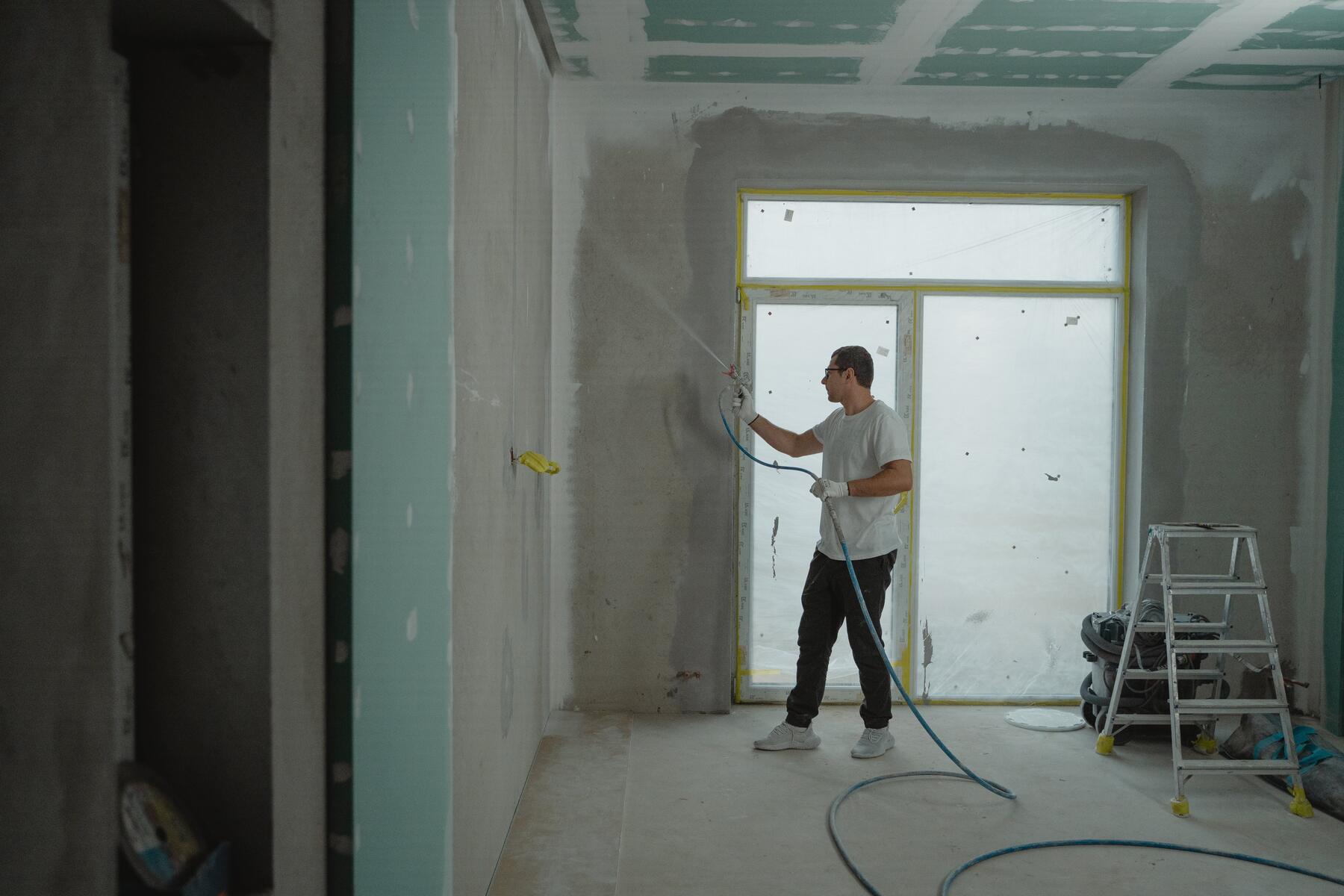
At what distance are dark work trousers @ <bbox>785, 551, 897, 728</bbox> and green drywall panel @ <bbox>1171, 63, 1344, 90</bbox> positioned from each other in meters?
2.35

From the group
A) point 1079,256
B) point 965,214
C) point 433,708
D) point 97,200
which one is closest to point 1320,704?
point 1079,256

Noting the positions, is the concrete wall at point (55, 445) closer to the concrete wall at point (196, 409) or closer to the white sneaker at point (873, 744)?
the concrete wall at point (196, 409)

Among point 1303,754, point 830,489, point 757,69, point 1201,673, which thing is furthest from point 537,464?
point 1303,754

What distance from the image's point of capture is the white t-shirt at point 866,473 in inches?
129

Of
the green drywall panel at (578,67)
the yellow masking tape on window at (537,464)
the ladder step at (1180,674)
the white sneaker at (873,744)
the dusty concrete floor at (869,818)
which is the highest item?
the green drywall panel at (578,67)

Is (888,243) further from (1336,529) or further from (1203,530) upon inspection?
(1336,529)

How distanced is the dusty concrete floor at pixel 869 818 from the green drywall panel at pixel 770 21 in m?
2.67

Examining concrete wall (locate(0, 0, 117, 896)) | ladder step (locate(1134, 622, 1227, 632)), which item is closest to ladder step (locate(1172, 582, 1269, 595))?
ladder step (locate(1134, 622, 1227, 632))

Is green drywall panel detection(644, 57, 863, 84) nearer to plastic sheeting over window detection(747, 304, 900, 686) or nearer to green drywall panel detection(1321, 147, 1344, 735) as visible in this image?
plastic sheeting over window detection(747, 304, 900, 686)

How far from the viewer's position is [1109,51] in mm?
3350

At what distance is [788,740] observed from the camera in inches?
133

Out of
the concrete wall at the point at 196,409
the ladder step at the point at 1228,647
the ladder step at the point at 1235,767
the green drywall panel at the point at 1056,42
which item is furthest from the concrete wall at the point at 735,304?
the concrete wall at the point at 196,409

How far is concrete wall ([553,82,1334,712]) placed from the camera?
146 inches

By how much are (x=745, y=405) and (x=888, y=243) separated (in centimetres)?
101
